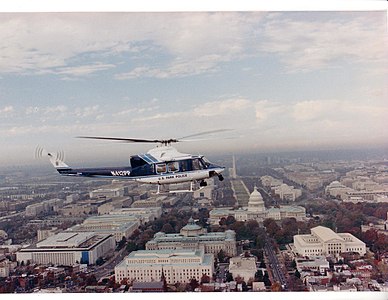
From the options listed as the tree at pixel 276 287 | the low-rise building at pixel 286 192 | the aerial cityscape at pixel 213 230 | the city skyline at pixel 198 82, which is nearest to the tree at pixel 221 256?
the aerial cityscape at pixel 213 230

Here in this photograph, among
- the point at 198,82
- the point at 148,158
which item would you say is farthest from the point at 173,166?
the point at 198,82

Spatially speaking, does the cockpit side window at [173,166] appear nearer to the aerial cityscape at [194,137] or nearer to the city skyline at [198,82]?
the aerial cityscape at [194,137]

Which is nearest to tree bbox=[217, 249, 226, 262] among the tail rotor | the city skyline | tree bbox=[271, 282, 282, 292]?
tree bbox=[271, 282, 282, 292]

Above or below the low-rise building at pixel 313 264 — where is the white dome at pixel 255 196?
above

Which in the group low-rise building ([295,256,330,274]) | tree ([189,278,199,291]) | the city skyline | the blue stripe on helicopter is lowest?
tree ([189,278,199,291])

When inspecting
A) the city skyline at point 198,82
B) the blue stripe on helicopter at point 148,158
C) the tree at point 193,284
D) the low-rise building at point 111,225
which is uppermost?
the city skyline at point 198,82

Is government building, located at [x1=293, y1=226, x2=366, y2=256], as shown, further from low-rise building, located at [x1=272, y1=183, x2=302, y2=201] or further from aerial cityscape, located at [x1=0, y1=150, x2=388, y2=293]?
low-rise building, located at [x1=272, y1=183, x2=302, y2=201]
